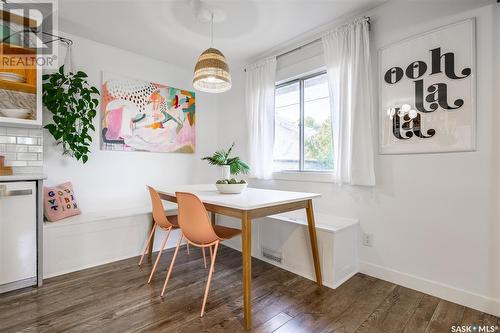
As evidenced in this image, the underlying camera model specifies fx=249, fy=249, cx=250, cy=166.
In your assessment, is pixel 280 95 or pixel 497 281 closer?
pixel 497 281

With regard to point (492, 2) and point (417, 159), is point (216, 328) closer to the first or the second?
point (417, 159)

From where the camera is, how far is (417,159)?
2.10m

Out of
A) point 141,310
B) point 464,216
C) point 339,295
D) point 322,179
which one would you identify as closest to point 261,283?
point 339,295

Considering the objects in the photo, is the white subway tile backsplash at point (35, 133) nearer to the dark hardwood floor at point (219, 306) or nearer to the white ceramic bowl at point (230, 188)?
the dark hardwood floor at point (219, 306)

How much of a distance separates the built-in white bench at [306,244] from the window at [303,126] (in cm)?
66

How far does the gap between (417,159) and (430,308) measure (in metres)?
1.14

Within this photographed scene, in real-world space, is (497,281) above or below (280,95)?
below

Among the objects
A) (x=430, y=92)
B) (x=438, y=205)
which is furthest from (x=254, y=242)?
(x=430, y=92)

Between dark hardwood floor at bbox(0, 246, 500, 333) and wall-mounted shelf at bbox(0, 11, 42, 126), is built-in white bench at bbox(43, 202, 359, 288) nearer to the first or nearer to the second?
dark hardwood floor at bbox(0, 246, 500, 333)

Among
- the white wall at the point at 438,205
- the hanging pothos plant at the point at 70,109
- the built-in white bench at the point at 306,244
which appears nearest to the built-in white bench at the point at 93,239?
the hanging pothos plant at the point at 70,109

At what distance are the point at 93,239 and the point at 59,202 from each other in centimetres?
50

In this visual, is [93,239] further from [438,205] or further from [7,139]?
[438,205]
